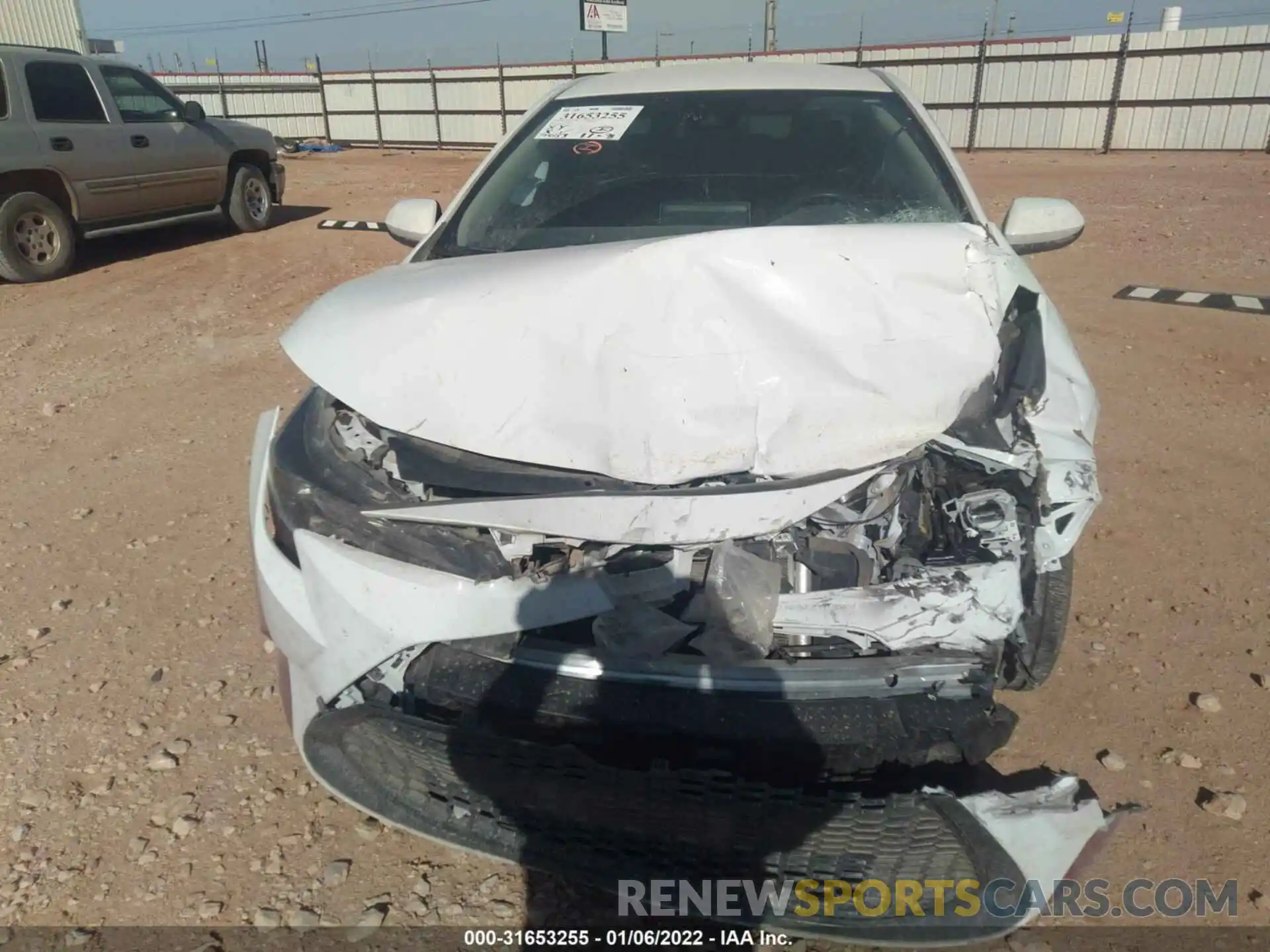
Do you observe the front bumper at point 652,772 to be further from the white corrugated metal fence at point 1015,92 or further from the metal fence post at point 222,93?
the metal fence post at point 222,93

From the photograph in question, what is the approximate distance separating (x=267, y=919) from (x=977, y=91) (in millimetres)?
19429

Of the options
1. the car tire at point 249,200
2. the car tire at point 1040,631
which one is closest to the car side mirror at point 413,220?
the car tire at point 1040,631

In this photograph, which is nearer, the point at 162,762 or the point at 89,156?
the point at 162,762

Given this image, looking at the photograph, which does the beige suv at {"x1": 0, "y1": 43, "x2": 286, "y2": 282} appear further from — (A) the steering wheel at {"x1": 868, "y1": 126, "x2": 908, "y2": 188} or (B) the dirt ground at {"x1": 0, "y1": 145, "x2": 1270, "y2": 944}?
(A) the steering wheel at {"x1": 868, "y1": 126, "x2": 908, "y2": 188}

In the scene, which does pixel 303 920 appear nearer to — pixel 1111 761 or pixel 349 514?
pixel 349 514

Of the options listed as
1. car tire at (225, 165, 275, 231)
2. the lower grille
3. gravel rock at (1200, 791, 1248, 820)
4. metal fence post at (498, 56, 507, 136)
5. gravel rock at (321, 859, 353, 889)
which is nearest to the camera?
the lower grille

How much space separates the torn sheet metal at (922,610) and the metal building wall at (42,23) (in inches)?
811

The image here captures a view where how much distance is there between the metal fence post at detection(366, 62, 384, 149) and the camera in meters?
21.5

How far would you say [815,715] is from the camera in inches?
67.0

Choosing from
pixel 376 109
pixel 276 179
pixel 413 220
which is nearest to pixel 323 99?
pixel 376 109

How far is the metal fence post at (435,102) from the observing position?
2069 cm

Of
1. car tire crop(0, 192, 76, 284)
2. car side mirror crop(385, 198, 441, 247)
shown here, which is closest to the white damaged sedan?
car side mirror crop(385, 198, 441, 247)

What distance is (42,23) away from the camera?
17.6m

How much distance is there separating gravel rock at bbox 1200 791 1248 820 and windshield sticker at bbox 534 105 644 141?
261 cm
